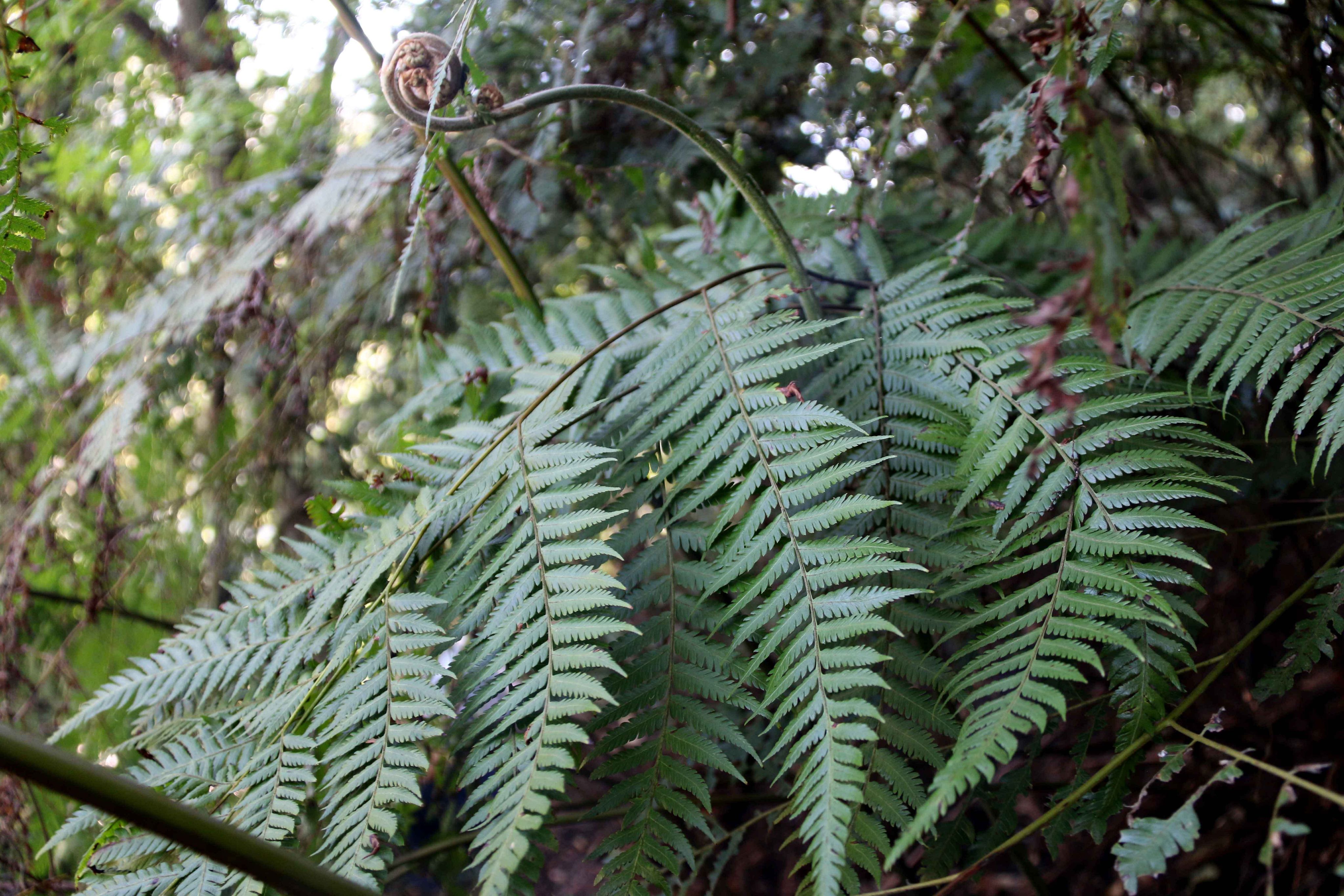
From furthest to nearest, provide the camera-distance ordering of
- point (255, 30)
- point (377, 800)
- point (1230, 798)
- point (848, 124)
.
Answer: point (255, 30)
point (848, 124)
point (1230, 798)
point (377, 800)

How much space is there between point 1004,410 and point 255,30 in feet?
5.49

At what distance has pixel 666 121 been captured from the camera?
0.77 meters

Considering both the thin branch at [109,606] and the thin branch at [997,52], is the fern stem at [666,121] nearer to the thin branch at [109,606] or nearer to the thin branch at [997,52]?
the thin branch at [997,52]

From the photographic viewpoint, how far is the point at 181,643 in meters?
0.82

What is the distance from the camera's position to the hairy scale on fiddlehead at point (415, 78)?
2.39 feet

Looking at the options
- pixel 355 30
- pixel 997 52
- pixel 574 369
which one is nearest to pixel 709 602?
pixel 574 369

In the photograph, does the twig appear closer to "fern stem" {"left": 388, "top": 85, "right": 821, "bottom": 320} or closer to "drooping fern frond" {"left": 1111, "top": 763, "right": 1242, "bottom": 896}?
"drooping fern frond" {"left": 1111, "top": 763, "right": 1242, "bottom": 896}

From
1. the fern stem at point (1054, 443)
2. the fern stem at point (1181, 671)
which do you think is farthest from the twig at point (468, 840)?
the fern stem at point (1054, 443)

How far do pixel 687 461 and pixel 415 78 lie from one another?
42cm

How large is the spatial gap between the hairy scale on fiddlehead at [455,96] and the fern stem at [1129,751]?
0.58 m

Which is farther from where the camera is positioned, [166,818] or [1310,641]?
A: [1310,641]

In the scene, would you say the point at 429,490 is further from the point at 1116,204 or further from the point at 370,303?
the point at 370,303

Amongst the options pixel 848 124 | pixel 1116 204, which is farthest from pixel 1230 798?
pixel 848 124

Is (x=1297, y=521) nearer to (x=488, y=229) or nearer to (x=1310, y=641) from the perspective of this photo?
(x=1310, y=641)
